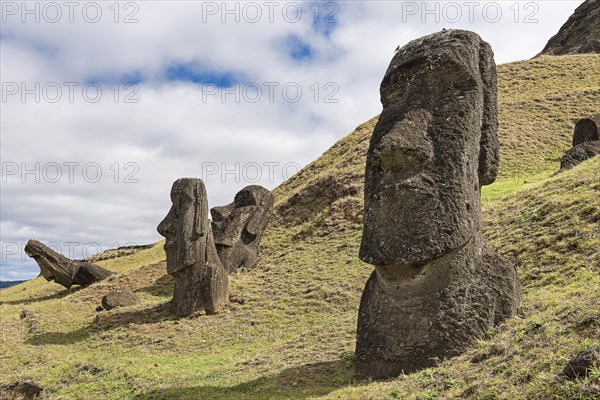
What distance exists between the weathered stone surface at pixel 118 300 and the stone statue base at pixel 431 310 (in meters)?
12.0

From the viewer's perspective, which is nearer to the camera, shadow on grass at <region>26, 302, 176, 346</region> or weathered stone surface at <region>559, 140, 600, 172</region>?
shadow on grass at <region>26, 302, 176, 346</region>

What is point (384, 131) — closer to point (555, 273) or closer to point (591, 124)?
point (555, 273)

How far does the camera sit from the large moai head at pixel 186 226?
1611 cm

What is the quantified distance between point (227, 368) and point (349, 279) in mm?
7516

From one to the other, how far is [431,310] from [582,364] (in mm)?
2467

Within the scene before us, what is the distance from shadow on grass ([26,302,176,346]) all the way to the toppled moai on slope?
49.2ft

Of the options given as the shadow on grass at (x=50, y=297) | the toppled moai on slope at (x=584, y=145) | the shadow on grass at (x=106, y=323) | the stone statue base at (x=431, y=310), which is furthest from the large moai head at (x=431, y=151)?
the shadow on grass at (x=50, y=297)

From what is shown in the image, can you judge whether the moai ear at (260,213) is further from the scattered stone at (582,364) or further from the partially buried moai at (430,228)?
the scattered stone at (582,364)

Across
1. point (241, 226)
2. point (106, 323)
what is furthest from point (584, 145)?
point (106, 323)

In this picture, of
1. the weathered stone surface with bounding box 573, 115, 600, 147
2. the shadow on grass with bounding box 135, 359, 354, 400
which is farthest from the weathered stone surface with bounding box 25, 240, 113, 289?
the weathered stone surface with bounding box 573, 115, 600, 147

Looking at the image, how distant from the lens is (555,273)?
10.3 m

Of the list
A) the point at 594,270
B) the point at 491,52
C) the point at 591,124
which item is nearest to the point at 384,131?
the point at 491,52

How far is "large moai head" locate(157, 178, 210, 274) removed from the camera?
16109mm

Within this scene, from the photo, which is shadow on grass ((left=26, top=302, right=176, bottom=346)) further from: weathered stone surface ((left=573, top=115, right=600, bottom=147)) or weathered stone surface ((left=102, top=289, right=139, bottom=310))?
weathered stone surface ((left=573, top=115, right=600, bottom=147))
